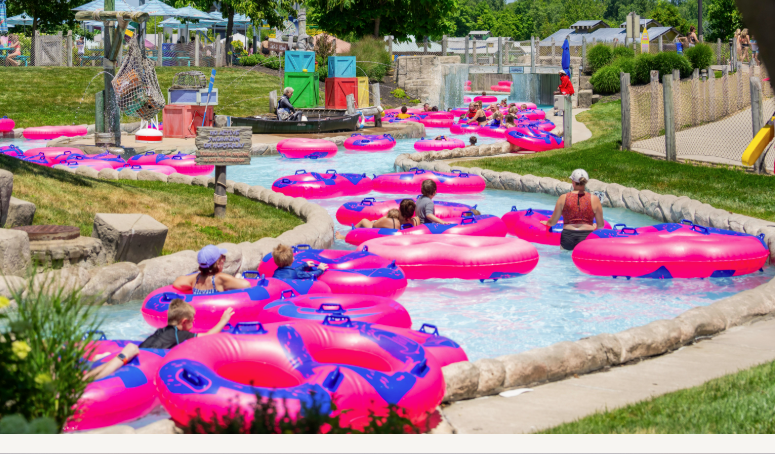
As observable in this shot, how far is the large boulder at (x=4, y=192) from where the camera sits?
882 centimetres

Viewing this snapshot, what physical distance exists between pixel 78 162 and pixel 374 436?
14.6 metres

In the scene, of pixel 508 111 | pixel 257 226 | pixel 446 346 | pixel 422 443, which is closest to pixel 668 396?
A: pixel 446 346

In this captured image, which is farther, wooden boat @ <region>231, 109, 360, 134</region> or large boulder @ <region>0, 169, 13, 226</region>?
wooden boat @ <region>231, 109, 360, 134</region>

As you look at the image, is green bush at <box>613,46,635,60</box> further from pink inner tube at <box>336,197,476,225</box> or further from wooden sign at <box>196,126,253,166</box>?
wooden sign at <box>196,126,253,166</box>

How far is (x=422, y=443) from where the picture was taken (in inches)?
161

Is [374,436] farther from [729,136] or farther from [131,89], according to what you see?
[729,136]

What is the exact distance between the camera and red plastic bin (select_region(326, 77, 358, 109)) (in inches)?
1169

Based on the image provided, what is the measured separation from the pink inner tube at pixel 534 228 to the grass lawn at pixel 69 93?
63.0 feet

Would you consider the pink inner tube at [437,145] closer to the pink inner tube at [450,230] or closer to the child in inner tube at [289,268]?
the pink inner tube at [450,230]

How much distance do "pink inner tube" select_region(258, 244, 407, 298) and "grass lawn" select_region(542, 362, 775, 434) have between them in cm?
367

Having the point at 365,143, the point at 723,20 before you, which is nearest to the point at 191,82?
the point at 365,143

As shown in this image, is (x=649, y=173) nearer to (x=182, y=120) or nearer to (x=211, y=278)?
(x=211, y=278)

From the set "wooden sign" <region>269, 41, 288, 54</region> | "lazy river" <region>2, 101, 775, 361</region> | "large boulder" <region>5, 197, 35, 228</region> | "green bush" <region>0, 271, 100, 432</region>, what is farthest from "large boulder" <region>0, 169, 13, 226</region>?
"wooden sign" <region>269, 41, 288, 54</region>

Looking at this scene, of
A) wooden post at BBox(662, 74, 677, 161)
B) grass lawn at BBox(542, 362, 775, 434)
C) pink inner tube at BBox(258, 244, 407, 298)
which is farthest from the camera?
wooden post at BBox(662, 74, 677, 161)
